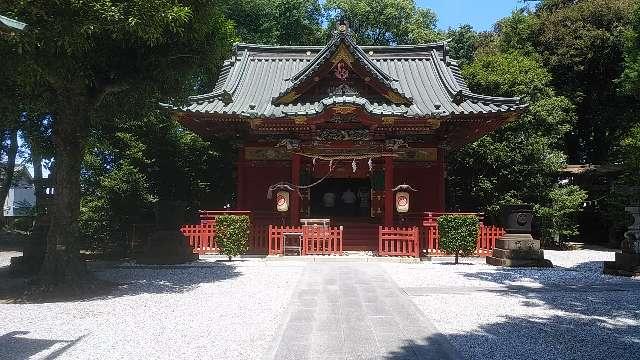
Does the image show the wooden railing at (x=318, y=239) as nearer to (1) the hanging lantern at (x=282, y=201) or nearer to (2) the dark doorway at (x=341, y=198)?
(1) the hanging lantern at (x=282, y=201)

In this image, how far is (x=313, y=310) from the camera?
288 inches

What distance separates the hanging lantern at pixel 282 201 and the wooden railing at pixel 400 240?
130 inches

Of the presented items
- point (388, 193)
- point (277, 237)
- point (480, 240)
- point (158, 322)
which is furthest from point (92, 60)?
point (480, 240)

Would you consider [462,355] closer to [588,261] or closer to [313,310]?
[313,310]

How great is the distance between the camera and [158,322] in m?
6.70

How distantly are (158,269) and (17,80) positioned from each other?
563 centimetres

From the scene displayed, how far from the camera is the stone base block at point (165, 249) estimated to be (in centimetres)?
1312

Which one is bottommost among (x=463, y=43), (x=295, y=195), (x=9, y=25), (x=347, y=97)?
(x=295, y=195)

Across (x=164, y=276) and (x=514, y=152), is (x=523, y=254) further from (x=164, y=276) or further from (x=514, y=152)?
(x=164, y=276)

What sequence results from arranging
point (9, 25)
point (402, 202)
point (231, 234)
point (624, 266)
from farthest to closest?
1. point (402, 202)
2. point (231, 234)
3. point (624, 266)
4. point (9, 25)

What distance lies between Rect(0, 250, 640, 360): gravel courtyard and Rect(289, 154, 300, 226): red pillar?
4.39 m

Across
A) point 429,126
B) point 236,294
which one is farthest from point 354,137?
point 236,294

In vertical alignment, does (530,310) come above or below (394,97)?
below

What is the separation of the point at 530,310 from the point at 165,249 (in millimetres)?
9339
